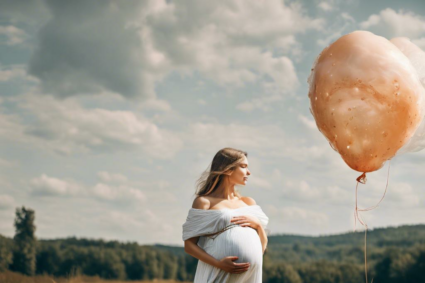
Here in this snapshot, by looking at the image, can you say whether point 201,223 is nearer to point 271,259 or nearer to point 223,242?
point 223,242

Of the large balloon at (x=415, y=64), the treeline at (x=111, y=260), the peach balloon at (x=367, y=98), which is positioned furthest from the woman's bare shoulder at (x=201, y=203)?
the treeline at (x=111, y=260)

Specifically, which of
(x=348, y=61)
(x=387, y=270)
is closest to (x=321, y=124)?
(x=348, y=61)

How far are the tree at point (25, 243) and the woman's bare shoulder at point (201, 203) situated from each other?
19.5 metres

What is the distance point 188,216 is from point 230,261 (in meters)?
0.57

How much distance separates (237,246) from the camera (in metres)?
3.76

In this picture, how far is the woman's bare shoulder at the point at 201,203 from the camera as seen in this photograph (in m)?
3.96

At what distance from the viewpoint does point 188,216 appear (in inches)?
155

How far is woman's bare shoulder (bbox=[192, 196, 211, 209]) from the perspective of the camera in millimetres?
3959

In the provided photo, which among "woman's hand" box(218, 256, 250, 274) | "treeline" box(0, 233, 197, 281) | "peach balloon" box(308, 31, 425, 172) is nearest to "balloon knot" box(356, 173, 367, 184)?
"peach balloon" box(308, 31, 425, 172)

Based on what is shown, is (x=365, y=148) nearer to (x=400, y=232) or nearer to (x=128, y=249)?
(x=128, y=249)

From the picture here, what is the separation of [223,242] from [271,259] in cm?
3136

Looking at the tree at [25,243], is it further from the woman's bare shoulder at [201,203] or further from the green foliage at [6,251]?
the woman's bare shoulder at [201,203]

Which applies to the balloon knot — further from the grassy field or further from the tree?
the tree

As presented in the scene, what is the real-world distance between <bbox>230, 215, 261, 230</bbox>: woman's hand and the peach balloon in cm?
101
